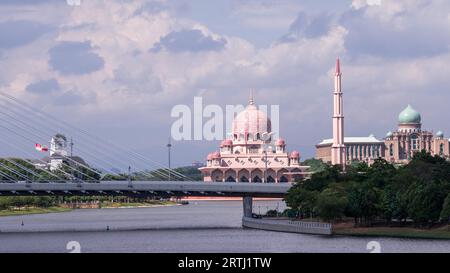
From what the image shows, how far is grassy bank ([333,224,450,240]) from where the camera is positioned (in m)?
79.1

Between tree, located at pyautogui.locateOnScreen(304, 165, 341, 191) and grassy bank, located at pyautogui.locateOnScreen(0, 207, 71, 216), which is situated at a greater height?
tree, located at pyautogui.locateOnScreen(304, 165, 341, 191)

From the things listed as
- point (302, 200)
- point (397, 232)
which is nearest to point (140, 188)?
point (302, 200)

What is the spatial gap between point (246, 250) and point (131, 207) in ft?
376

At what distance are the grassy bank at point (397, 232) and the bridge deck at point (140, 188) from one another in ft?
49.5

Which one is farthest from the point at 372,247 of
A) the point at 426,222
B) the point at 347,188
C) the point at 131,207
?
the point at 131,207

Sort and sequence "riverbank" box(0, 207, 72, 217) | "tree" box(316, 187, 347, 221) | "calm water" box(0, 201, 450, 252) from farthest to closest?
"riverbank" box(0, 207, 72, 217) < "tree" box(316, 187, 347, 221) < "calm water" box(0, 201, 450, 252)

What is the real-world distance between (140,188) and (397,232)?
81.8ft

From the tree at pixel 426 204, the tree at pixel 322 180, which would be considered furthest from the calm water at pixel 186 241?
the tree at pixel 322 180

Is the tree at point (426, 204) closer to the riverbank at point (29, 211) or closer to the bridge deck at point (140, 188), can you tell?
the bridge deck at point (140, 188)

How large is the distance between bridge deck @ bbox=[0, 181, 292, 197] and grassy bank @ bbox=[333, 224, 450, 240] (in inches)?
594

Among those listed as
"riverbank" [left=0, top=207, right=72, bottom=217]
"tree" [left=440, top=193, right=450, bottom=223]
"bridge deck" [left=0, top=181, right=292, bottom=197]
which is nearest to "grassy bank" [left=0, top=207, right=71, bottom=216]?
"riverbank" [left=0, top=207, right=72, bottom=217]

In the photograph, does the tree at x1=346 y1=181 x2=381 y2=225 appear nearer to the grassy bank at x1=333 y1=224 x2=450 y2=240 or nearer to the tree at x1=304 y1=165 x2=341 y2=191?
the grassy bank at x1=333 y1=224 x2=450 y2=240
